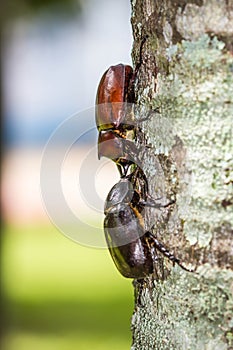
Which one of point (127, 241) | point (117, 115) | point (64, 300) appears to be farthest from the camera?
point (64, 300)

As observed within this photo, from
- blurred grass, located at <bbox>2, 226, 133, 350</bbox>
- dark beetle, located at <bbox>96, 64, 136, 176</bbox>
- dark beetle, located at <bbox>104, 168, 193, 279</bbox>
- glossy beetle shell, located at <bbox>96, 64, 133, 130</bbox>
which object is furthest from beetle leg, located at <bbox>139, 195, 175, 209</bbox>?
blurred grass, located at <bbox>2, 226, 133, 350</bbox>

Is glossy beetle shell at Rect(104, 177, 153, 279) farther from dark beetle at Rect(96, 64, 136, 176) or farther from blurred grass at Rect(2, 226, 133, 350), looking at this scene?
blurred grass at Rect(2, 226, 133, 350)

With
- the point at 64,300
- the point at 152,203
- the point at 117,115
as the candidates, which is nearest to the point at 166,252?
the point at 152,203

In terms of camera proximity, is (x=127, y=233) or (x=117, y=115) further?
(x=117, y=115)

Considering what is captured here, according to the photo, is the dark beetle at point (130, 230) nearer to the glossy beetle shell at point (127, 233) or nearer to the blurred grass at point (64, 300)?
the glossy beetle shell at point (127, 233)

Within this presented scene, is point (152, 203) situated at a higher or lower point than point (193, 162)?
lower

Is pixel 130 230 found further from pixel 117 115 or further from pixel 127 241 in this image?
pixel 117 115
